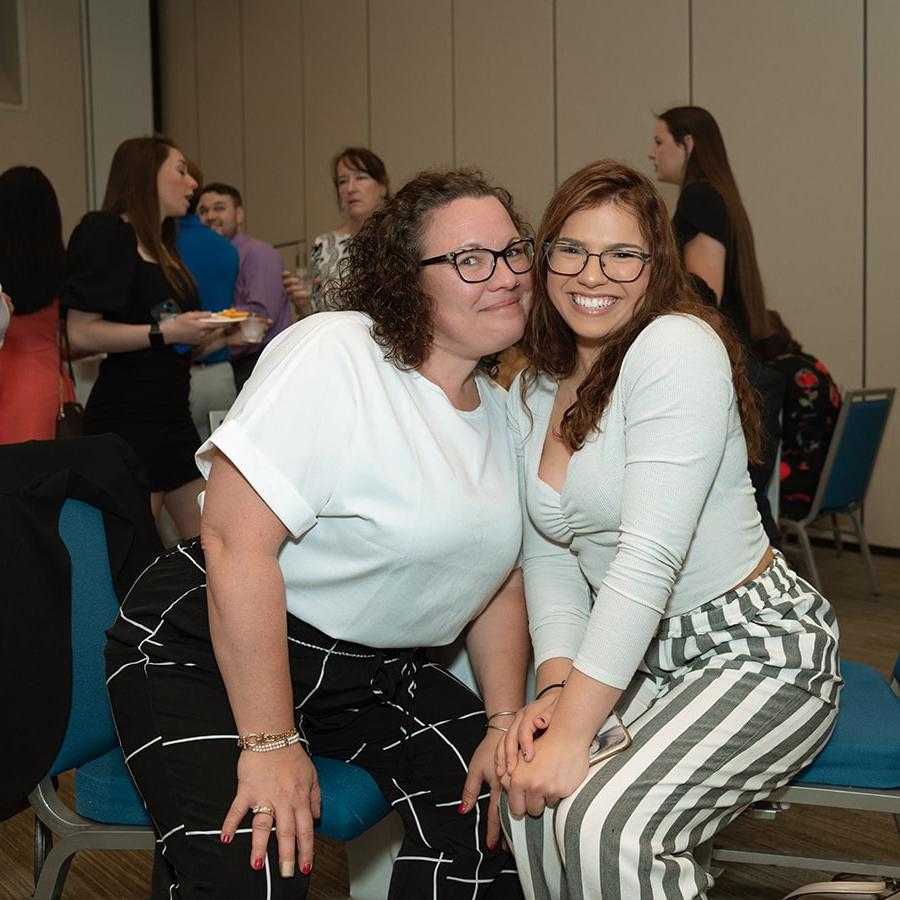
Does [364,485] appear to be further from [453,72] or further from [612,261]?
[453,72]

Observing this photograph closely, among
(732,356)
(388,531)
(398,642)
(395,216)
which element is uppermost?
(395,216)

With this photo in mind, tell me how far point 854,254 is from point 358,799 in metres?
4.37

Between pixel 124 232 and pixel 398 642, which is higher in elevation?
pixel 124 232

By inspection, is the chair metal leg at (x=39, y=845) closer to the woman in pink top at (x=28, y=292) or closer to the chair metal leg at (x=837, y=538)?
the woman in pink top at (x=28, y=292)

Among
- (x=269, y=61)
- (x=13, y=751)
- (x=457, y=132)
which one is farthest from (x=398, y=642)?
(x=269, y=61)

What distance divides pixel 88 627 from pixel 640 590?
833mm

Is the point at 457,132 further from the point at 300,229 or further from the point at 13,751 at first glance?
the point at 13,751

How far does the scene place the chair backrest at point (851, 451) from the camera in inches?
156

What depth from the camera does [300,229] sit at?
26.9 ft

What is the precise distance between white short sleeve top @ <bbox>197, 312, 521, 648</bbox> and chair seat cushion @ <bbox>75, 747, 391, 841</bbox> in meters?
0.20

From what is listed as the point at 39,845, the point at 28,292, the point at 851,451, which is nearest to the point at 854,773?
the point at 39,845

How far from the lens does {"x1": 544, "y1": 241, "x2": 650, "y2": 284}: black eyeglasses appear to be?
1569 millimetres

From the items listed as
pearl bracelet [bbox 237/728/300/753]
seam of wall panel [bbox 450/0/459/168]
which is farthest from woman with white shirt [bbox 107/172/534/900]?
seam of wall panel [bbox 450/0/459/168]

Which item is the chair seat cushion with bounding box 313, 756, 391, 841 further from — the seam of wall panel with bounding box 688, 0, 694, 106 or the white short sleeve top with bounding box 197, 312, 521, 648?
the seam of wall panel with bounding box 688, 0, 694, 106
